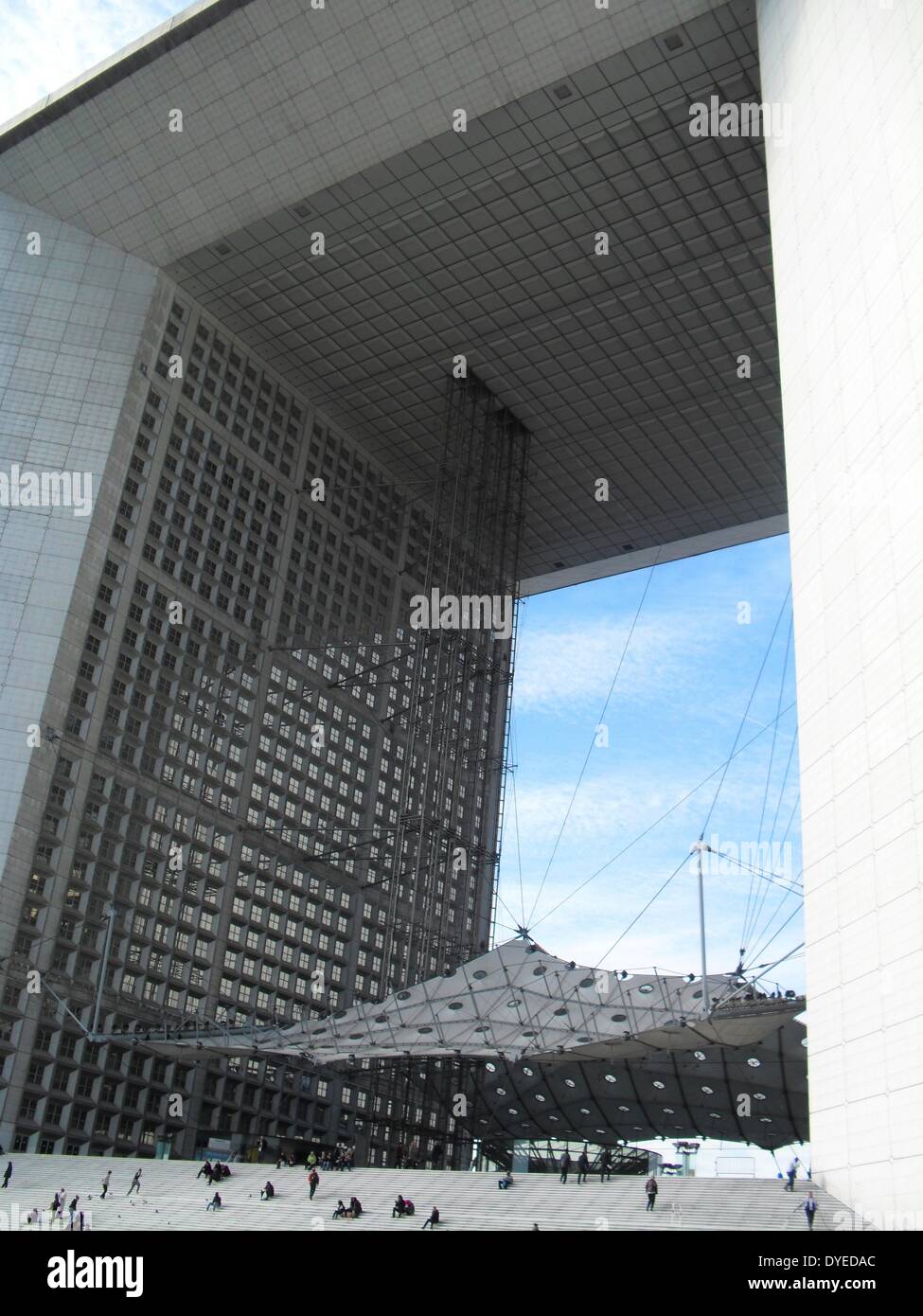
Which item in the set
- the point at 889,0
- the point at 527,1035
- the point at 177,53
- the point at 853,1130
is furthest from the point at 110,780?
the point at 889,0

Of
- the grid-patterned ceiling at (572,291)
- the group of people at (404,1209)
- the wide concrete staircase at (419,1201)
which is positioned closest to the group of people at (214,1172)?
the wide concrete staircase at (419,1201)

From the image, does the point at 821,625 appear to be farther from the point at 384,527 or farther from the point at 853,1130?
the point at 384,527

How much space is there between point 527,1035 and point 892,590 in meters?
18.2

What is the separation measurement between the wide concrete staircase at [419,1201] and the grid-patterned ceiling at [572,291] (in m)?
30.6

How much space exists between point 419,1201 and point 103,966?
1625 centimetres

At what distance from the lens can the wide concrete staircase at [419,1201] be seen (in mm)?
22000

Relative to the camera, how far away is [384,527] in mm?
58031

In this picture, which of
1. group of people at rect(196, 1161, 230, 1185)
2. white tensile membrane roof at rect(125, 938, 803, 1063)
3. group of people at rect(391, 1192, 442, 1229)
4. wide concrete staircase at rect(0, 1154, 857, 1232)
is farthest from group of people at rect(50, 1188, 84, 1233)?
white tensile membrane roof at rect(125, 938, 803, 1063)

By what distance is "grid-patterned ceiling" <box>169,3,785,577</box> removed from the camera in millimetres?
41469

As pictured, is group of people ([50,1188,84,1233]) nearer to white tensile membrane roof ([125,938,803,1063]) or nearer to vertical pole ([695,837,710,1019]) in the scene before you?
white tensile membrane roof ([125,938,803,1063])

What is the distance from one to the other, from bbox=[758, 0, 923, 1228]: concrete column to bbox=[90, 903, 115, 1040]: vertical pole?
22456 millimetres

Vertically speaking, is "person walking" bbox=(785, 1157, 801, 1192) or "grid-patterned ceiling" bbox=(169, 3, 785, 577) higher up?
"grid-patterned ceiling" bbox=(169, 3, 785, 577)

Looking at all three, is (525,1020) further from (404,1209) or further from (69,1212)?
(69,1212)

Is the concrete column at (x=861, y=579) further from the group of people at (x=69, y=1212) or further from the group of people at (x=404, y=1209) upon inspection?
the group of people at (x=69, y=1212)
